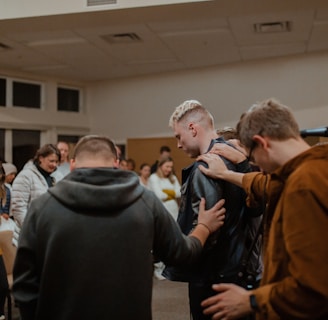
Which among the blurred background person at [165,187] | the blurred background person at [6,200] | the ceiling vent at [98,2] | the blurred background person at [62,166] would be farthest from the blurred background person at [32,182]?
the blurred background person at [165,187]

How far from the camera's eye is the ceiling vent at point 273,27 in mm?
5199

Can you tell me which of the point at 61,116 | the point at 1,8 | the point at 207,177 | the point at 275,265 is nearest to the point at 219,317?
the point at 275,265

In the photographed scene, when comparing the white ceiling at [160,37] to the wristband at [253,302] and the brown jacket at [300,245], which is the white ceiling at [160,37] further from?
the wristband at [253,302]

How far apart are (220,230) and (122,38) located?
416 centimetres

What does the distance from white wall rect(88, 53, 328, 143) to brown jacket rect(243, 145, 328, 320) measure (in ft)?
18.0

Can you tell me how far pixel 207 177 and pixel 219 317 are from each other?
2.18 ft

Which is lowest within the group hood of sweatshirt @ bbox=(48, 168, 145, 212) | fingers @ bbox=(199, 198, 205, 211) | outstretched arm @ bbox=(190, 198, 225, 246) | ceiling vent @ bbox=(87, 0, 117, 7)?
outstretched arm @ bbox=(190, 198, 225, 246)

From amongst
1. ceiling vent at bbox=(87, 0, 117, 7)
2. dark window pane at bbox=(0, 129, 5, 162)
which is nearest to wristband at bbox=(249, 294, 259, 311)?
ceiling vent at bbox=(87, 0, 117, 7)

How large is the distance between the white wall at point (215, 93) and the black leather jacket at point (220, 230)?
4851 millimetres

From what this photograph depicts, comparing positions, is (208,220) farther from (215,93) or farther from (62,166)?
(215,93)

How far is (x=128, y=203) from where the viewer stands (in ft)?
4.97

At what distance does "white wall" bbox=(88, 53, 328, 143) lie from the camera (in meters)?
6.59

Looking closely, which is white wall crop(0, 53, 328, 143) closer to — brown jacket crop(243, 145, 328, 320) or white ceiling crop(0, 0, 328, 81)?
white ceiling crop(0, 0, 328, 81)

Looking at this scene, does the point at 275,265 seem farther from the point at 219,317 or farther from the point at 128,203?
the point at 128,203
